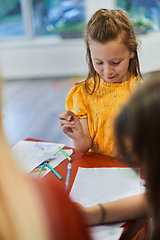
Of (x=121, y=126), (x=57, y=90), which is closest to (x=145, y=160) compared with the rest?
(x=121, y=126)

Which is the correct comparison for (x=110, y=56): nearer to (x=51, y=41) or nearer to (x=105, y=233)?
(x=105, y=233)

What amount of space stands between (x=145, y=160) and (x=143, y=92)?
0.48ft

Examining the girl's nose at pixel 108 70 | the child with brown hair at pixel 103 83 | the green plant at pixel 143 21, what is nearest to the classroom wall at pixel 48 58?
the green plant at pixel 143 21

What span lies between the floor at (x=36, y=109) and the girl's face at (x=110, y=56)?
1416mm

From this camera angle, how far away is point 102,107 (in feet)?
3.70

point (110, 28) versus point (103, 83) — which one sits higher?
point (110, 28)

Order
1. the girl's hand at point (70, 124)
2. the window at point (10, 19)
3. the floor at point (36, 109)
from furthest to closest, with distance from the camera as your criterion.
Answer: the window at point (10, 19) < the floor at point (36, 109) < the girl's hand at point (70, 124)

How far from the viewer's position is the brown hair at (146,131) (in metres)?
0.53

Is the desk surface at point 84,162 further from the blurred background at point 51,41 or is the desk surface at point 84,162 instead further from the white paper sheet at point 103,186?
the blurred background at point 51,41

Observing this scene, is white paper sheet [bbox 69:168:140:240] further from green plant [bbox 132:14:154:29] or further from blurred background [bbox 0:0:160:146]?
green plant [bbox 132:14:154:29]

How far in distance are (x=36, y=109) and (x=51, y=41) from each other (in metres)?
1.58

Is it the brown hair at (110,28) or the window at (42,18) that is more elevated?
the window at (42,18)

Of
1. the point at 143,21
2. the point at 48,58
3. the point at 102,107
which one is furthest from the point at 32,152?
the point at 143,21

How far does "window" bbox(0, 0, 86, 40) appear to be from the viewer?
4.24m
